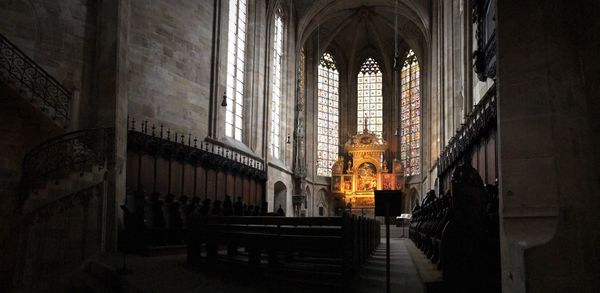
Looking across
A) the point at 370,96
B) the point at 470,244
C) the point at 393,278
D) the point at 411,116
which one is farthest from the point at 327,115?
the point at 470,244

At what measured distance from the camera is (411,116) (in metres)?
33.0

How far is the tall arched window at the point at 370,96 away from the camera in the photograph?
35031mm

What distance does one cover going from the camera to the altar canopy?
103ft

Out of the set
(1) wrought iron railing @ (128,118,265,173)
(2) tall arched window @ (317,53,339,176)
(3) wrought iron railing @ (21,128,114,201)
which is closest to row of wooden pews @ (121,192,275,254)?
(3) wrought iron railing @ (21,128,114,201)

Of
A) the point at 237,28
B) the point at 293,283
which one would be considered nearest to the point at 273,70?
the point at 237,28

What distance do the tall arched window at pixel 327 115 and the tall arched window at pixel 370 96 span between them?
176cm

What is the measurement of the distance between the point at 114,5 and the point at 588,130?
1079 cm

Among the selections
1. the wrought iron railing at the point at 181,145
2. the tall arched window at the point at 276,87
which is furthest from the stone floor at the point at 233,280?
the tall arched window at the point at 276,87

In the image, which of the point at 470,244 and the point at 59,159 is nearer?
the point at 470,244

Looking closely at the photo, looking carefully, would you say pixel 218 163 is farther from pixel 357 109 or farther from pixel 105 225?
pixel 357 109

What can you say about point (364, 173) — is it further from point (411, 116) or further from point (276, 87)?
point (276, 87)

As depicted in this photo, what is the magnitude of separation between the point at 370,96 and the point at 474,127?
932 inches

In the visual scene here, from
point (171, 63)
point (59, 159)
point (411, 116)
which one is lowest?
point (59, 159)

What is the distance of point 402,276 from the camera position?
6871mm
